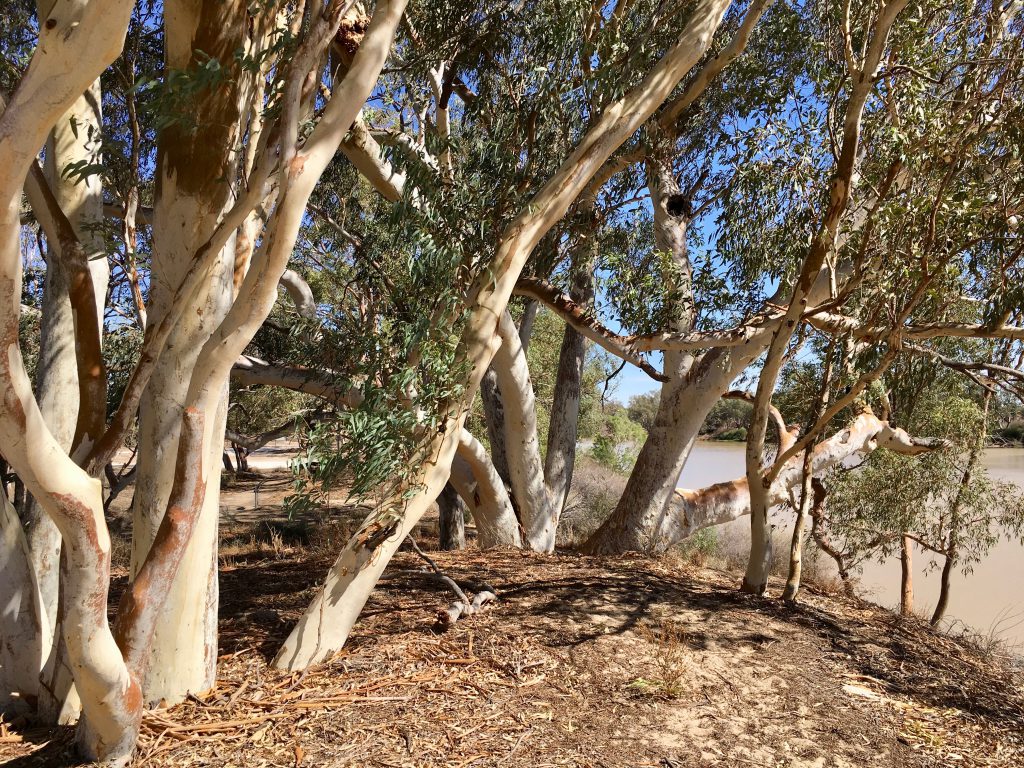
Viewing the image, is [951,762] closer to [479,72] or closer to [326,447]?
[326,447]

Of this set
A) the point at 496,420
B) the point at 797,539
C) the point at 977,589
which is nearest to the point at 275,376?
the point at 496,420

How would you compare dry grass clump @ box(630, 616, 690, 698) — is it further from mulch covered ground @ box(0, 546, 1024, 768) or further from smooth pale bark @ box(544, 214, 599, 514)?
smooth pale bark @ box(544, 214, 599, 514)

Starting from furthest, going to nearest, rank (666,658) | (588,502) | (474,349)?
(588,502) → (474,349) → (666,658)

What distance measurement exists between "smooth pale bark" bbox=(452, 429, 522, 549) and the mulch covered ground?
70.1 inches

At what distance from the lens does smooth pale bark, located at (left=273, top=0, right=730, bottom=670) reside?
365 centimetres

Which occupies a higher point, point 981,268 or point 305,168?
point 981,268

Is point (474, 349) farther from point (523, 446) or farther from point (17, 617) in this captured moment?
point (523, 446)

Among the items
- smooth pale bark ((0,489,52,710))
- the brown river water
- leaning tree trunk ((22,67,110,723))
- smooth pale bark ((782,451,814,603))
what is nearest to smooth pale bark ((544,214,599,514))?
smooth pale bark ((782,451,814,603))

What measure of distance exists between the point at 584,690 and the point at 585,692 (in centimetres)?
2

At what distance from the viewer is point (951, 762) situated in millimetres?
3193

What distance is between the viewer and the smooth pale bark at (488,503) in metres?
6.84

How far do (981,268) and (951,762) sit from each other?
442 cm

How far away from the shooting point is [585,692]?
3469mm

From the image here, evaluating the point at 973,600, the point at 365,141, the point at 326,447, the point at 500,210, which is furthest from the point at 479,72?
the point at 973,600
